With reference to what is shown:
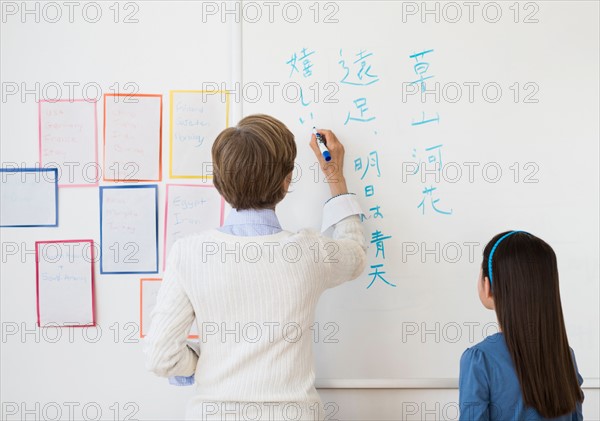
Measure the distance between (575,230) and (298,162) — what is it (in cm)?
78

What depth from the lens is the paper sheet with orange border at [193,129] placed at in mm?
1649

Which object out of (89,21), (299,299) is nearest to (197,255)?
(299,299)

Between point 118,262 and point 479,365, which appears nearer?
point 479,365

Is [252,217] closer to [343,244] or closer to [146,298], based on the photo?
[343,244]

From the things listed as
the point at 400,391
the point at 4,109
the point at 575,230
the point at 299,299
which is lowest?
the point at 400,391

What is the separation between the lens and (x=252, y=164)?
3.96ft

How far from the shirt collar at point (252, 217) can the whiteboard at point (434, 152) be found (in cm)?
36

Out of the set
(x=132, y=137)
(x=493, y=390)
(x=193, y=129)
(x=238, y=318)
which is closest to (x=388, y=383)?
(x=493, y=390)

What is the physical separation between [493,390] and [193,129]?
101cm

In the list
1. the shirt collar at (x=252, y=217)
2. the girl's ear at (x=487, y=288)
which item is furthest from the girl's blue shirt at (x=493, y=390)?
the shirt collar at (x=252, y=217)

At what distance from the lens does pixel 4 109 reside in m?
1.68

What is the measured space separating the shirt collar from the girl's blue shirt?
0.50 m

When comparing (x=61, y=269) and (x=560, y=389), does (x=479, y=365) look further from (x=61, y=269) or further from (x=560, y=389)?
(x=61, y=269)

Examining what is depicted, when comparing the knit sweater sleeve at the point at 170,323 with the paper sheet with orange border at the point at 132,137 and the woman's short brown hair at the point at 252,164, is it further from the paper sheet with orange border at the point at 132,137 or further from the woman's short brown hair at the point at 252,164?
the paper sheet with orange border at the point at 132,137
